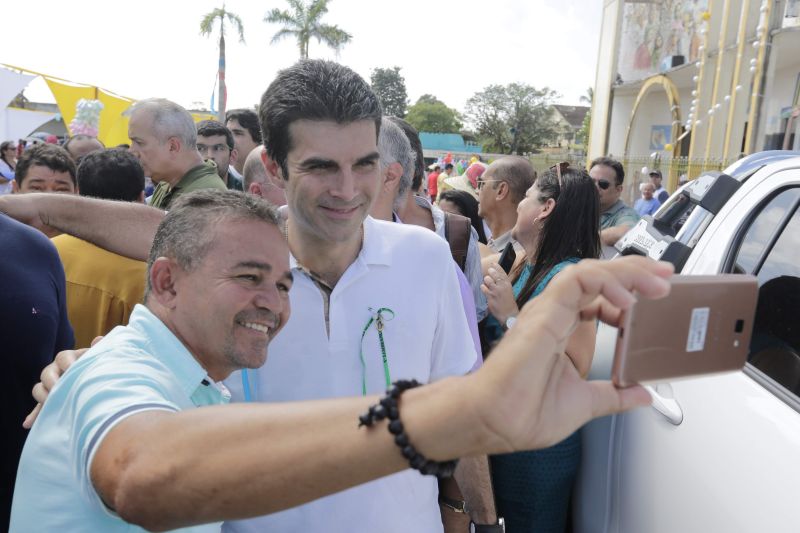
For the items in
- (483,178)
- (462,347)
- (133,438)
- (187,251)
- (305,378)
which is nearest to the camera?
(133,438)

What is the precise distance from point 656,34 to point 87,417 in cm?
2528

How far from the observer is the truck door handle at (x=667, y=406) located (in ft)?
6.19

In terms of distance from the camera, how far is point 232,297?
52.3 inches

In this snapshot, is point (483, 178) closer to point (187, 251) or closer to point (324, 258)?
point (324, 258)

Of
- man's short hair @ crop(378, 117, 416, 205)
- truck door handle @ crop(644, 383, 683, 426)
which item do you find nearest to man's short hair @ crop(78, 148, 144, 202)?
man's short hair @ crop(378, 117, 416, 205)

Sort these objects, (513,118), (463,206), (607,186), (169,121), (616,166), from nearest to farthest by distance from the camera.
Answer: (169,121) < (463,206) < (607,186) < (616,166) < (513,118)

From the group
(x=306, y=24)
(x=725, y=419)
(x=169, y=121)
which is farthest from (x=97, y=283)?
(x=306, y=24)

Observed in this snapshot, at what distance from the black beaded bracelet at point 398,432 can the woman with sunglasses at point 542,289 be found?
1.32 metres

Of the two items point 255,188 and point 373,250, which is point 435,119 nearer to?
point 255,188

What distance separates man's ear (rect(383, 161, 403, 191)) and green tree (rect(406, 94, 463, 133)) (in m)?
77.6

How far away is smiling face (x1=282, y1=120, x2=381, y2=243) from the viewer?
1730 mm

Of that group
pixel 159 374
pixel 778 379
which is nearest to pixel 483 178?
pixel 778 379

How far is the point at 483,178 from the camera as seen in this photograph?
4348 millimetres

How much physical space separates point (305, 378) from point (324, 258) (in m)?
0.35
